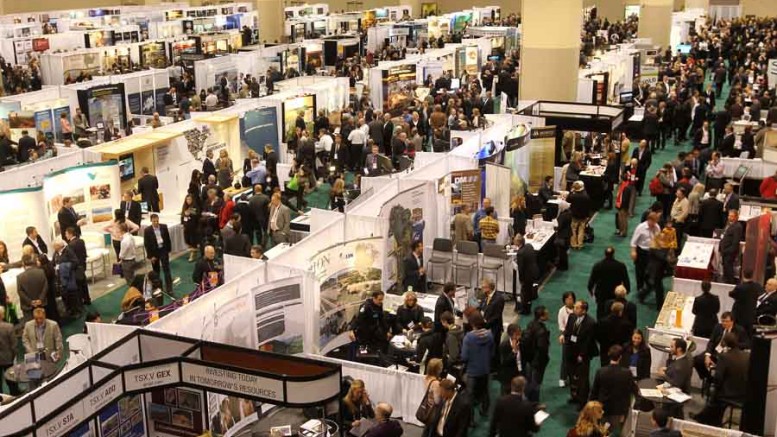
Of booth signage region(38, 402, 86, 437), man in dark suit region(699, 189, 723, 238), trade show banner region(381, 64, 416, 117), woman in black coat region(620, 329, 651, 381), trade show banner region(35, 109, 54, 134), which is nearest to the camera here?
booth signage region(38, 402, 86, 437)

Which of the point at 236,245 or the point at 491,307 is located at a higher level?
the point at 236,245

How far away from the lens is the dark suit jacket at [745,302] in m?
9.62

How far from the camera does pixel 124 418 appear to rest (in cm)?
697

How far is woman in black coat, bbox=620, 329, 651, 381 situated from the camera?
8523 mm

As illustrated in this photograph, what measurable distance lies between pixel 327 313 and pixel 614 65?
16918 mm

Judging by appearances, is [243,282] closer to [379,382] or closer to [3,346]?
[379,382]

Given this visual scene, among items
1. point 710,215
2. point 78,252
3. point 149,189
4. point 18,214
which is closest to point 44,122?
point 149,189

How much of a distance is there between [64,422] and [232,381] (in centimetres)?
120

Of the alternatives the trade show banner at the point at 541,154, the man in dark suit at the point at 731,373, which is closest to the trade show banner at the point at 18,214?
the trade show banner at the point at 541,154

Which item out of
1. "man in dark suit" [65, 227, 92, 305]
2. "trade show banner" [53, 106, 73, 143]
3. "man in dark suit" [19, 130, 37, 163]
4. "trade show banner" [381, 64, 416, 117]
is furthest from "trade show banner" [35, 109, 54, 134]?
"trade show banner" [381, 64, 416, 117]

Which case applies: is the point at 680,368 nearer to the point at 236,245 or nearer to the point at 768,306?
the point at 768,306

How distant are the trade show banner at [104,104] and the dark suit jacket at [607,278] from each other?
1314cm

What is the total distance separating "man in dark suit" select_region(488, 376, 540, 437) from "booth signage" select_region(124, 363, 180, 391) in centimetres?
279

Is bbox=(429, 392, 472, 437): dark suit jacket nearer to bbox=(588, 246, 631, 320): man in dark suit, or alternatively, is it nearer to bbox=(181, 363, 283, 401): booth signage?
bbox=(181, 363, 283, 401): booth signage
